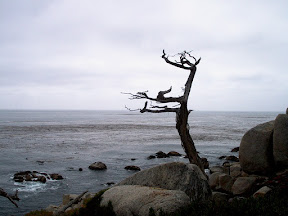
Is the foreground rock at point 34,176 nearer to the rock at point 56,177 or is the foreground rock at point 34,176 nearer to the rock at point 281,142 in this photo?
the rock at point 56,177

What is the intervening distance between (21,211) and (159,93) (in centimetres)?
1054

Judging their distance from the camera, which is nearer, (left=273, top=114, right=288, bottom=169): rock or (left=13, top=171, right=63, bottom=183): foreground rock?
(left=273, top=114, right=288, bottom=169): rock

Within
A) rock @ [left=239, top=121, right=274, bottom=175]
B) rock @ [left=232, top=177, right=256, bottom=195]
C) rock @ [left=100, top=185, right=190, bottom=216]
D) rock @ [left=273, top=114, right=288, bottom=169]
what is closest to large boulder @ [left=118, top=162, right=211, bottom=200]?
rock @ [left=100, top=185, right=190, bottom=216]

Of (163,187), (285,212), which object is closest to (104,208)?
(163,187)

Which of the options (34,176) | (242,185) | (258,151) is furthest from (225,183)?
(34,176)

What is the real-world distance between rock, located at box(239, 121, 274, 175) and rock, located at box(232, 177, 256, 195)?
48.5 inches

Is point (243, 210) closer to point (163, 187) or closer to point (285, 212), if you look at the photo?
point (285, 212)

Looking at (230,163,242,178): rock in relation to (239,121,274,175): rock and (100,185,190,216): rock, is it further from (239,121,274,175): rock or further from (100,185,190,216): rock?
(100,185,190,216): rock

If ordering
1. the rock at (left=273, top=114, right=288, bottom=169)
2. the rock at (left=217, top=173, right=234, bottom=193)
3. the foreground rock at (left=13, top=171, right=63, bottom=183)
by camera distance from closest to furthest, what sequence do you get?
the rock at (left=273, top=114, right=288, bottom=169) < the rock at (left=217, top=173, right=234, bottom=193) < the foreground rock at (left=13, top=171, right=63, bottom=183)

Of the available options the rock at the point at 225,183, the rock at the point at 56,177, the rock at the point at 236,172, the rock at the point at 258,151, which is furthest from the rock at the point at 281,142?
the rock at the point at 56,177

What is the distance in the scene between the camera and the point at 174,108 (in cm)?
1331

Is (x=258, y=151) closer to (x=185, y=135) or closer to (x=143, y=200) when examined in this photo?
(x=185, y=135)

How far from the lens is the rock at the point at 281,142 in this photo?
14.0 metres

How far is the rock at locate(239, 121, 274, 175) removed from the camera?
1484 cm
